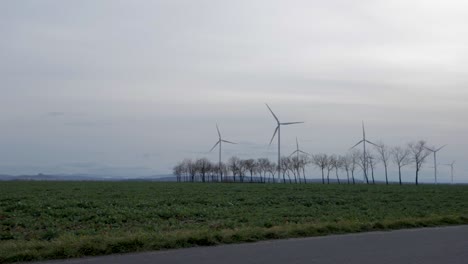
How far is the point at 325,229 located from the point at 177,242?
5154mm

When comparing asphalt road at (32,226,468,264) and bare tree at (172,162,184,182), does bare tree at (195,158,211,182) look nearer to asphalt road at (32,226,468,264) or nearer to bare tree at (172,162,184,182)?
bare tree at (172,162,184,182)

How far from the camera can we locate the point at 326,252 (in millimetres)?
10641

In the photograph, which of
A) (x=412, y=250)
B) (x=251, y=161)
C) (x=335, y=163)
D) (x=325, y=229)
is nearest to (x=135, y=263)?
(x=412, y=250)

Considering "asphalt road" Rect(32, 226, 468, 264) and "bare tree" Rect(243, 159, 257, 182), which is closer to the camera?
"asphalt road" Rect(32, 226, 468, 264)

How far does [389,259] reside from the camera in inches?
386

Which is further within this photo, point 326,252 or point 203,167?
point 203,167

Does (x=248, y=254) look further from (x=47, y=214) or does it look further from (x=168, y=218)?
(x=47, y=214)

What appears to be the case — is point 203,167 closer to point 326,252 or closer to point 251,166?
point 251,166

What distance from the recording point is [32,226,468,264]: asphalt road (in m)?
9.60

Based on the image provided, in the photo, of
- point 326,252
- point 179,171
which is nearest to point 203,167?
point 179,171

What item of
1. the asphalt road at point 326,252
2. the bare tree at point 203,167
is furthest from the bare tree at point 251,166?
the asphalt road at point 326,252

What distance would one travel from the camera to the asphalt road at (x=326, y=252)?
9602 millimetres

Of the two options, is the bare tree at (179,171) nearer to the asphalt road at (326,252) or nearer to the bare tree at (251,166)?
the bare tree at (251,166)

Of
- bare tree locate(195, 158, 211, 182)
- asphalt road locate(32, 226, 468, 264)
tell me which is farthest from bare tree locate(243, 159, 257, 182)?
asphalt road locate(32, 226, 468, 264)
